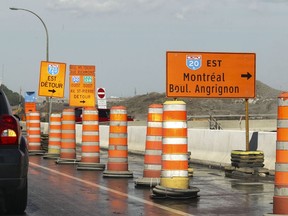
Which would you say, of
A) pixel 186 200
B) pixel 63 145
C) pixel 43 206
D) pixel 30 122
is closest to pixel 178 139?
pixel 186 200

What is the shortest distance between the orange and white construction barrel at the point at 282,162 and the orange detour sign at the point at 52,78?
2019 centimetres

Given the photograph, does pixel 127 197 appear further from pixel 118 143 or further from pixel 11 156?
pixel 118 143

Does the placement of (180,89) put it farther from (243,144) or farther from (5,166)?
(5,166)

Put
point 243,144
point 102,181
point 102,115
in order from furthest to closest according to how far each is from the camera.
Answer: point 102,115 < point 243,144 < point 102,181

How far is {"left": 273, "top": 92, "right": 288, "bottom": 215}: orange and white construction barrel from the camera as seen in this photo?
8742mm

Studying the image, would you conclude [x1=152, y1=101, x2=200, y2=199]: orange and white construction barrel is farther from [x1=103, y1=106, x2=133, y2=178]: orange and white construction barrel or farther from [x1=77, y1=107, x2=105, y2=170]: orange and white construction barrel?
[x1=77, y1=107, x2=105, y2=170]: orange and white construction barrel

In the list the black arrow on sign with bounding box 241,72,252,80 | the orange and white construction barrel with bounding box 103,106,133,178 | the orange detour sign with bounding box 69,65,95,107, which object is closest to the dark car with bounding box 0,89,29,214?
the orange and white construction barrel with bounding box 103,106,133,178

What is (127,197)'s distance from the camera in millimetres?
11484

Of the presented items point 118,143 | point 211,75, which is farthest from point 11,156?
point 211,75

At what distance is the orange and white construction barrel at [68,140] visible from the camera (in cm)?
1934

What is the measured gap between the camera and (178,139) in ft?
36.8

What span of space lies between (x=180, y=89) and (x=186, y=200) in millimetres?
5195

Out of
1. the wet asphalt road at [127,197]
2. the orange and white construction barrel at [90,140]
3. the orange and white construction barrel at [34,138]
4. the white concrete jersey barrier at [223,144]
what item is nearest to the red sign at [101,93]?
the orange and white construction barrel at [34,138]

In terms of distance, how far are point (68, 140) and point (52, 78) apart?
9351mm
